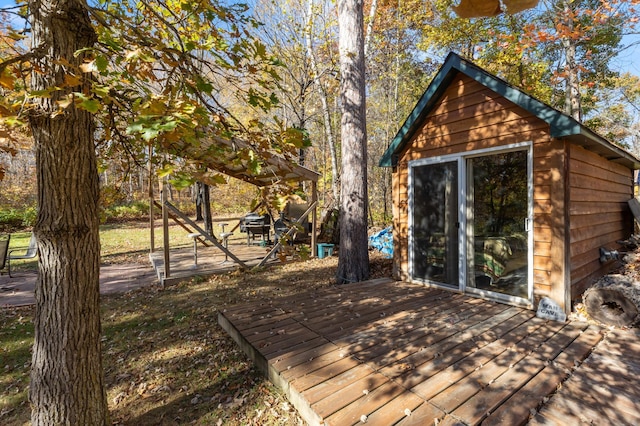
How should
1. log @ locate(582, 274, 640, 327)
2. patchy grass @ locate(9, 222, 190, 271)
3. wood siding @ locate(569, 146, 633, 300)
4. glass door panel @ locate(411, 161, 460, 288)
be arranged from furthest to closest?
patchy grass @ locate(9, 222, 190, 271) → glass door panel @ locate(411, 161, 460, 288) → wood siding @ locate(569, 146, 633, 300) → log @ locate(582, 274, 640, 327)

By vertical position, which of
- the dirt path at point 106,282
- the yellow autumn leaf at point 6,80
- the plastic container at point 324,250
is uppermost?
the yellow autumn leaf at point 6,80

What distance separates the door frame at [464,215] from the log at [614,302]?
0.61m

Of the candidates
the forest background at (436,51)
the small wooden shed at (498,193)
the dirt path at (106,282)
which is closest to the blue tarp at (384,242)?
the forest background at (436,51)

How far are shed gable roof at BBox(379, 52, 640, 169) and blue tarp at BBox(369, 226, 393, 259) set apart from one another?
3.47 metres

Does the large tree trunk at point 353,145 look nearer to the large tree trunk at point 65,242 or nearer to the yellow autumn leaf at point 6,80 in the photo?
the large tree trunk at point 65,242

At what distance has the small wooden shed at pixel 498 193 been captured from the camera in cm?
394

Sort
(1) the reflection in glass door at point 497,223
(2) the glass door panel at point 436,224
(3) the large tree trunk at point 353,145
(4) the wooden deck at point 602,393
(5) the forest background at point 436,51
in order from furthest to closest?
(5) the forest background at point 436,51, (3) the large tree trunk at point 353,145, (2) the glass door panel at point 436,224, (1) the reflection in glass door at point 497,223, (4) the wooden deck at point 602,393

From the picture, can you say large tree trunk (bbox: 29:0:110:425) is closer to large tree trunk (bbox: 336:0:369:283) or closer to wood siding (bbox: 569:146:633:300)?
large tree trunk (bbox: 336:0:369:283)

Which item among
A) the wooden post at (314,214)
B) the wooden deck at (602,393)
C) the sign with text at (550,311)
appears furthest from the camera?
the wooden post at (314,214)

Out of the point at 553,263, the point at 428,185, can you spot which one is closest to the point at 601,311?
the point at 553,263

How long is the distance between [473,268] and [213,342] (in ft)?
12.4

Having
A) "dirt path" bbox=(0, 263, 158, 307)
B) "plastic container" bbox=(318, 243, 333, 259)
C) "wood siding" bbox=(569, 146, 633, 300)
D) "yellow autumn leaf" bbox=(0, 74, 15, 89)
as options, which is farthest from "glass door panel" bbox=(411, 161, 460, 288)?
"dirt path" bbox=(0, 263, 158, 307)

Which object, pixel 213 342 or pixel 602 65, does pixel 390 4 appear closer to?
pixel 602 65

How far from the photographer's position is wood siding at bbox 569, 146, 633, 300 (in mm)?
4121
